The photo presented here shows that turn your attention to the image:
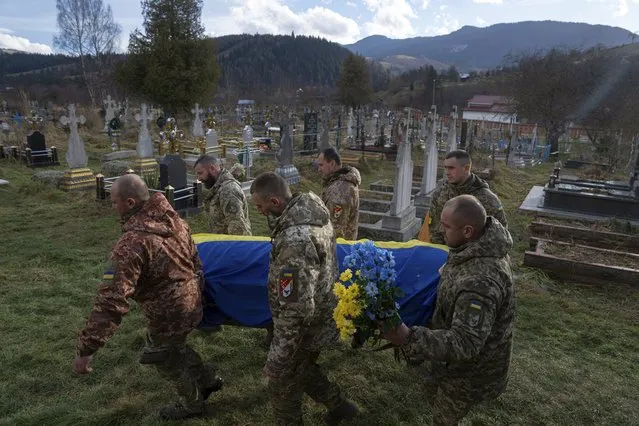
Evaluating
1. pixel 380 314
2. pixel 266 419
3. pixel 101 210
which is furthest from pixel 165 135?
pixel 380 314

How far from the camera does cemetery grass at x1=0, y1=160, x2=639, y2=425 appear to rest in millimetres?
3230

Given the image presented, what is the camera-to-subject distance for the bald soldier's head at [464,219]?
206cm

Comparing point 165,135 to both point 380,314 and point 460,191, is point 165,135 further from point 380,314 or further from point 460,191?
point 380,314

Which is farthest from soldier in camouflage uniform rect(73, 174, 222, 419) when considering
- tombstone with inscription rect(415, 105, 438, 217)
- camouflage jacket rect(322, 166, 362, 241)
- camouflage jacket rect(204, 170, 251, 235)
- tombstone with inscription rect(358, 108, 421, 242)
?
tombstone with inscription rect(415, 105, 438, 217)

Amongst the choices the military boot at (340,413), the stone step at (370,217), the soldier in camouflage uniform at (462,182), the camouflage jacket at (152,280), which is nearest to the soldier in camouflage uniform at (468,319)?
the military boot at (340,413)

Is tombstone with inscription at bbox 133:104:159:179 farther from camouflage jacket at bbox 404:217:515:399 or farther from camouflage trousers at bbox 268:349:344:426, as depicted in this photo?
camouflage jacket at bbox 404:217:515:399

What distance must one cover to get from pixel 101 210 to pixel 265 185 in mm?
7543

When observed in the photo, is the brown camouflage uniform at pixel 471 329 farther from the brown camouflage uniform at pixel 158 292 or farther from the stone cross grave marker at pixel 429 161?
the stone cross grave marker at pixel 429 161

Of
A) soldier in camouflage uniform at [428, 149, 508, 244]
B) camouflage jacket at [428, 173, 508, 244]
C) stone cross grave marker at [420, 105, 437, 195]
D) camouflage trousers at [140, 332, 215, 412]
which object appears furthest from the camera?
stone cross grave marker at [420, 105, 437, 195]

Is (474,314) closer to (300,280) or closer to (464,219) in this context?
(464,219)

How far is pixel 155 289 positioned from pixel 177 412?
41.6 inches

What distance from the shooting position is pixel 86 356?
235 cm

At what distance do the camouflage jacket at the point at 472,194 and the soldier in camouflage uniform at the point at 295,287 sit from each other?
71.2 inches

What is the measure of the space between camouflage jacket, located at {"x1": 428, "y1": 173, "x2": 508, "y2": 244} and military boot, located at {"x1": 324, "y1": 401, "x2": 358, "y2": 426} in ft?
5.71
